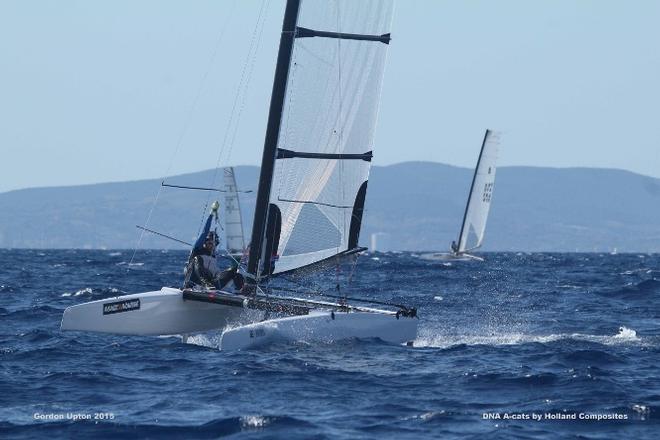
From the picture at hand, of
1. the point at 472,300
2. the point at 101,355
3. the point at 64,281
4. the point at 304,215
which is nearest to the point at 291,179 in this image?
the point at 304,215

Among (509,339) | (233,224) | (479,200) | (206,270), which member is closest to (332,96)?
(206,270)

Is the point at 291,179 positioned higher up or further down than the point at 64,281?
higher up

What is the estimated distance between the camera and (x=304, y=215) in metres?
18.8

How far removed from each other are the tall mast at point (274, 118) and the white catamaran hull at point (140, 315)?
1.17 m

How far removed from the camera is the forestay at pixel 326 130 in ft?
60.3

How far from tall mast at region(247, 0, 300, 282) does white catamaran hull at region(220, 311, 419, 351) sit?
1806 mm

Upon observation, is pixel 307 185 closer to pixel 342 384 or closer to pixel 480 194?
pixel 342 384

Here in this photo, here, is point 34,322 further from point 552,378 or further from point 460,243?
point 460,243

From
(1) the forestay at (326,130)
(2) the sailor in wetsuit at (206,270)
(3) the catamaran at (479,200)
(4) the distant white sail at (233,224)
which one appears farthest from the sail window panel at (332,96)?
(3) the catamaran at (479,200)

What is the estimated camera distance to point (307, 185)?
18641 millimetres

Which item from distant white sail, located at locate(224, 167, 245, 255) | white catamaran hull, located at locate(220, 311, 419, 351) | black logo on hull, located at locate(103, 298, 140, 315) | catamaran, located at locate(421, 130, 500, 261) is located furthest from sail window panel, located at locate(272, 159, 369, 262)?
catamaran, located at locate(421, 130, 500, 261)

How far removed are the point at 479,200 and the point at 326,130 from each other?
46160 mm

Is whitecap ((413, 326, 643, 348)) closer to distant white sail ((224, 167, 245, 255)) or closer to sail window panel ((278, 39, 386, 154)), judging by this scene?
sail window panel ((278, 39, 386, 154))

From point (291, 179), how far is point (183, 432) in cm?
787
